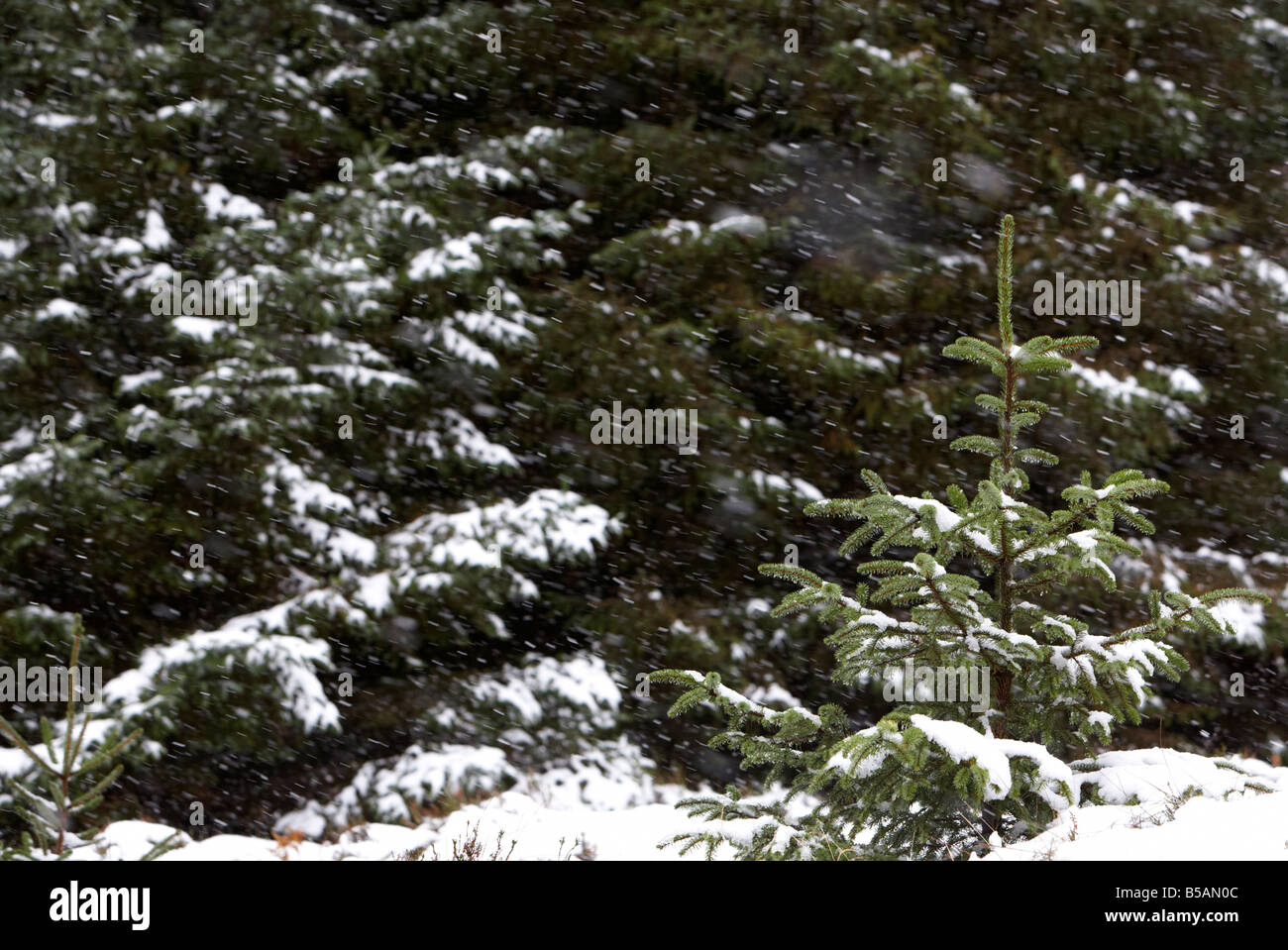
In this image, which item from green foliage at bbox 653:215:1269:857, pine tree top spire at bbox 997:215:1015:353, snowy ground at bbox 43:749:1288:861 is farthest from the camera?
pine tree top spire at bbox 997:215:1015:353

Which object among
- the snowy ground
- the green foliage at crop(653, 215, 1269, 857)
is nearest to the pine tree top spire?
the green foliage at crop(653, 215, 1269, 857)

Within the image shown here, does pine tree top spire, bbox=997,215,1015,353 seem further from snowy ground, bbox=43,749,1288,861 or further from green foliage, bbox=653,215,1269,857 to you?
snowy ground, bbox=43,749,1288,861

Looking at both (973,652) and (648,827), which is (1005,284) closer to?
(973,652)

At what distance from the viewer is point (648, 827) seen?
4586mm

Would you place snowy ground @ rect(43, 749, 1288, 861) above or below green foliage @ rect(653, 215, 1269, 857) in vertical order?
below

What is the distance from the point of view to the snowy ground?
2.40 meters

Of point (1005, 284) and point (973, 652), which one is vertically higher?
point (1005, 284)

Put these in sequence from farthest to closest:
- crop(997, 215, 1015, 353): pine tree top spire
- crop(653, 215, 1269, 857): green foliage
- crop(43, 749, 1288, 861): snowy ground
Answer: crop(997, 215, 1015, 353): pine tree top spire < crop(653, 215, 1269, 857): green foliage < crop(43, 749, 1288, 861): snowy ground

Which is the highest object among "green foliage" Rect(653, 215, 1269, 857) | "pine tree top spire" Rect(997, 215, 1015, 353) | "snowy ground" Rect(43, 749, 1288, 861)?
"pine tree top spire" Rect(997, 215, 1015, 353)

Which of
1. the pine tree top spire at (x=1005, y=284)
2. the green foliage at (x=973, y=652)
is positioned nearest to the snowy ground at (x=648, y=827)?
the green foliage at (x=973, y=652)

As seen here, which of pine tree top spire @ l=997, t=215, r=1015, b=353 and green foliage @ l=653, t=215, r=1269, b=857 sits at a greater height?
pine tree top spire @ l=997, t=215, r=1015, b=353

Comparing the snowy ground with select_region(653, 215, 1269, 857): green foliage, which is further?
select_region(653, 215, 1269, 857): green foliage

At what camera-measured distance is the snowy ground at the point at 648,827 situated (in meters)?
2.40

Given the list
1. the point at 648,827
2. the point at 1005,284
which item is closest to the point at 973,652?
the point at 1005,284
